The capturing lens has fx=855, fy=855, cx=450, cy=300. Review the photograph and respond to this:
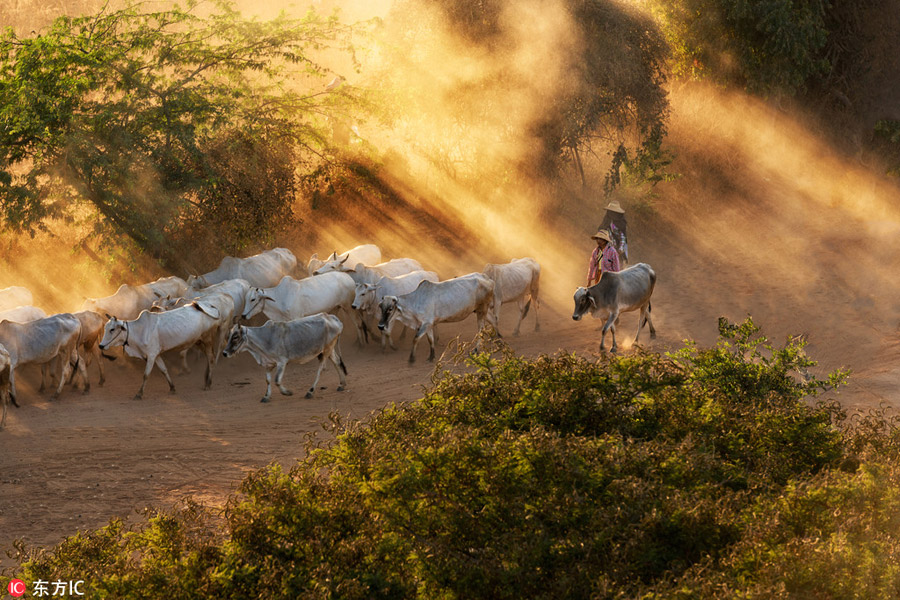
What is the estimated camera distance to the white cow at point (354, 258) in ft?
53.2

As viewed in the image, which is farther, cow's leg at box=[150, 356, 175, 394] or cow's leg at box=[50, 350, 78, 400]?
cow's leg at box=[150, 356, 175, 394]

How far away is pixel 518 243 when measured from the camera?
66.0ft

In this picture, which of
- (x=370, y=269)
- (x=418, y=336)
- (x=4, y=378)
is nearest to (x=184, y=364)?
(x=4, y=378)

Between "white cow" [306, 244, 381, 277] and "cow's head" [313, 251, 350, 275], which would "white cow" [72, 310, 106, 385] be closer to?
"cow's head" [313, 251, 350, 275]

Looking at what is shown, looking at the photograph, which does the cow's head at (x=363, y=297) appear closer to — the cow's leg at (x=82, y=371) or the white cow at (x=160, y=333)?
the white cow at (x=160, y=333)

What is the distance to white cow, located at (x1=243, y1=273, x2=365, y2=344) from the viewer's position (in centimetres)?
1375

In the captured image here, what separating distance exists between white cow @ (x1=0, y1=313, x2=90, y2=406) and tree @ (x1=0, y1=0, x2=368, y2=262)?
4.06 m

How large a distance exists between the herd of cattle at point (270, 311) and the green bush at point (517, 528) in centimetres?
659

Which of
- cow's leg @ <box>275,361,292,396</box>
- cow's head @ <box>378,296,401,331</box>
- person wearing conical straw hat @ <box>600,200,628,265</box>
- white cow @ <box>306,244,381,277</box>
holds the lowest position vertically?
cow's leg @ <box>275,361,292,396</box>

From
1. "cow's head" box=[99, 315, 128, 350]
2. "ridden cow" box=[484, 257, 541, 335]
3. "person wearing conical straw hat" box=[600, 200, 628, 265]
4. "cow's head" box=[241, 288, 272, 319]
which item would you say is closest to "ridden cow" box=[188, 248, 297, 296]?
"cow's head" box=[241, 288, 272, 319]

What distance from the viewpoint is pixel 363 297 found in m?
14.2

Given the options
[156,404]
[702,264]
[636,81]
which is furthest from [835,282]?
[156,404]

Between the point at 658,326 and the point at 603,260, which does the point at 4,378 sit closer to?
the point at 603,260

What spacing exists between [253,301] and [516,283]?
4.62 m
